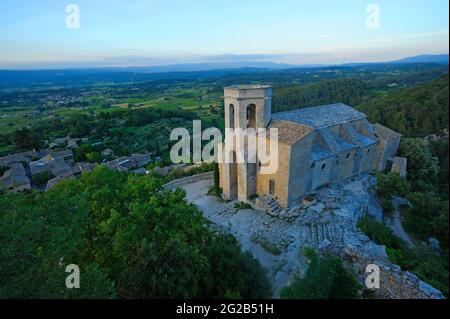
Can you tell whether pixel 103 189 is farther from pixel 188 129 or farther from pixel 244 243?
pixel 188 129

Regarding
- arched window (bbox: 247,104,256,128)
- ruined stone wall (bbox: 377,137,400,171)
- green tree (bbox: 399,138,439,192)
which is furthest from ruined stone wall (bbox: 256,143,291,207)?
green tree (bbox: 399,138,439,192)

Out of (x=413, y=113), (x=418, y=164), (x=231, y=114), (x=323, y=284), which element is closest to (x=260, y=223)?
(x=231, y=114)

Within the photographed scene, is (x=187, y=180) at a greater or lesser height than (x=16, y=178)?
greater

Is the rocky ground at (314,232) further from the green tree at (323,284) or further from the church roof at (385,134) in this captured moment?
the church roof at (385,134)

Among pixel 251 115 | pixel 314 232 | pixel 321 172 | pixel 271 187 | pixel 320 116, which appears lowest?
pixel 314 232

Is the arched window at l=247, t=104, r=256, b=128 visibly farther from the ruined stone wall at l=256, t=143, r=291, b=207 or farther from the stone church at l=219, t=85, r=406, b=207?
the ruined stone wall at l=256, t=143, r=291, b=207

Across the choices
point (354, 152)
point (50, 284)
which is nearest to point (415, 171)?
point (354, 152)

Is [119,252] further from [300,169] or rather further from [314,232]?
[300,169]
